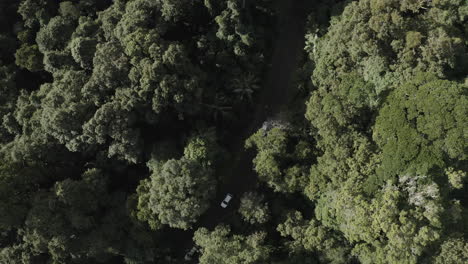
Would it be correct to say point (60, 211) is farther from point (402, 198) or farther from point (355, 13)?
point (355, 13)

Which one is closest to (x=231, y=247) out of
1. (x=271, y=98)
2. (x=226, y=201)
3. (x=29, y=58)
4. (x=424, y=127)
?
(x=226, y=201)

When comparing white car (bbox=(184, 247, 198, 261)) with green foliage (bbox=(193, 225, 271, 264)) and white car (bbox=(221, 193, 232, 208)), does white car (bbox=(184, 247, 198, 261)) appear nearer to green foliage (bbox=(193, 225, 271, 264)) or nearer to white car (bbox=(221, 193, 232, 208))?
green foliage (bbox=(193, 225, 271, 264))

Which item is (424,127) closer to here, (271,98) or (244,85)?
(271,98)

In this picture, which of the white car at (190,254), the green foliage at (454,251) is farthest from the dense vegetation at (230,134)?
the white car at (190,254)

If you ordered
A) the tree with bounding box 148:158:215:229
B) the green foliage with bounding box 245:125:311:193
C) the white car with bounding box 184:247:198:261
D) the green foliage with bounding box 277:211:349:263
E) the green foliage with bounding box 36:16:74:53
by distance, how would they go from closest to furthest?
the green foliage with bounding box 277:211:349:263 < the tree with bounding box 148:158:215:229 < the green foliage with bounding box 245:125:311:193 < the white car with bounding box 184:247:198:261 < the green foliage with bounding box 36:16:74:53

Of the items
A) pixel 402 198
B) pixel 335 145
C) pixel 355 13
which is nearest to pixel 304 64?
pixel 355 13

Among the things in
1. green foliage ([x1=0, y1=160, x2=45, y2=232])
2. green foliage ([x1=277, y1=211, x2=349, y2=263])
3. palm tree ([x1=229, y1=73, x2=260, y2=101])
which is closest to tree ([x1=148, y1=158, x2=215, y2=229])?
green foliage ([x1=277, y1=211, x2=349, y2=263])

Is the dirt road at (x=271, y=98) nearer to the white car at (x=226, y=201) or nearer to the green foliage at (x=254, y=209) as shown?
the white car at (x=226, y=201)
